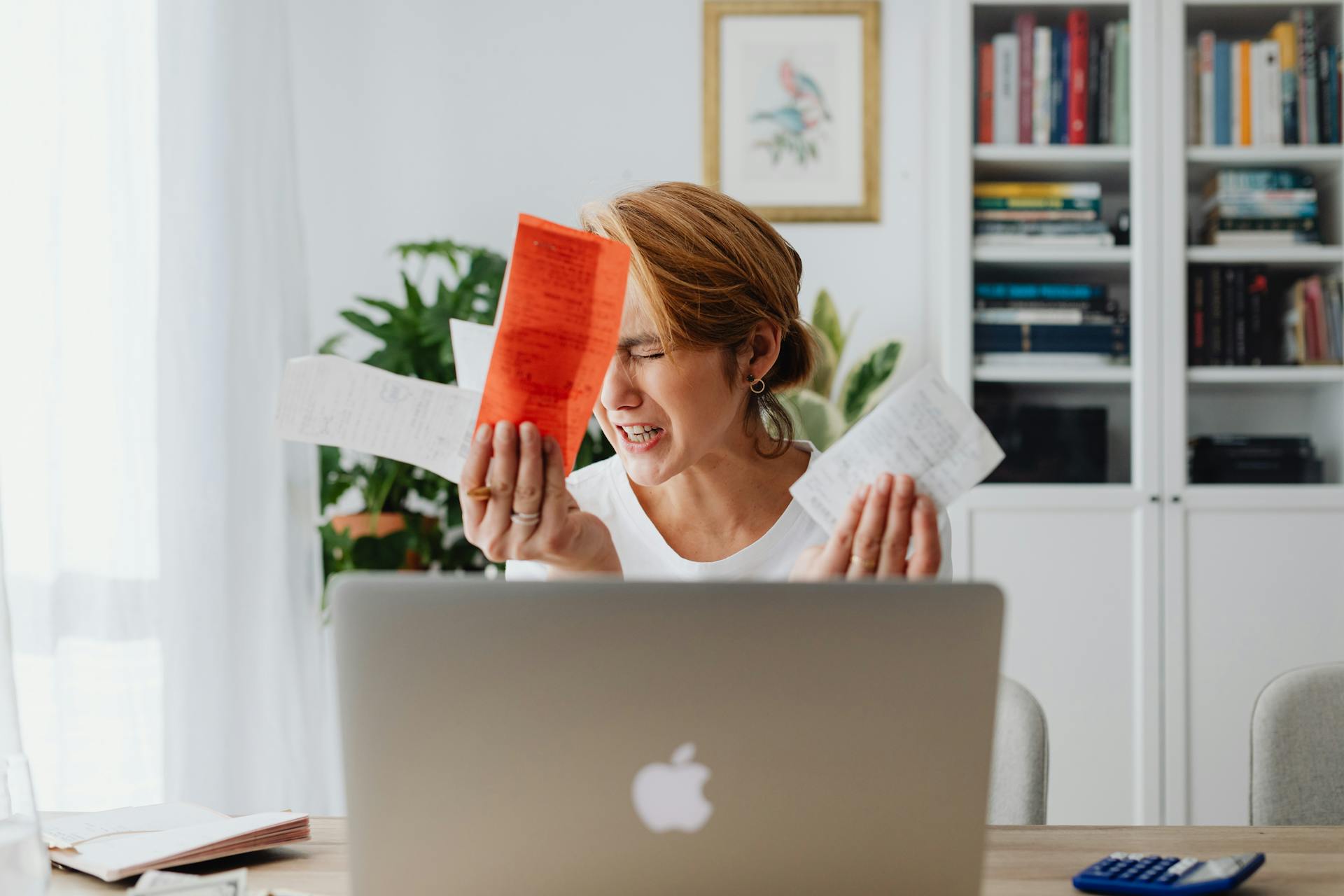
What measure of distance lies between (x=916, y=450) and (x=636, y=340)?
50 centimetres

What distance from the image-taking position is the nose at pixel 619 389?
1.35m

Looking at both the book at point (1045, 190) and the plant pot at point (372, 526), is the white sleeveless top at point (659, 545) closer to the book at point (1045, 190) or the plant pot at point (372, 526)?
the plant pot at point (372, 526)

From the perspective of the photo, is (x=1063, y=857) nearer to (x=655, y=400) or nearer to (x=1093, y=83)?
(x=655, y=400)

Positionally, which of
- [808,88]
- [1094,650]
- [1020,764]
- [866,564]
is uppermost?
[808,88]

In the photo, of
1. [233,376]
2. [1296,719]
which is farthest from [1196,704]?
[233,376]

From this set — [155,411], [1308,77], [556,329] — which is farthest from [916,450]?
[1308,77]

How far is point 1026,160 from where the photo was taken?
2.49 m

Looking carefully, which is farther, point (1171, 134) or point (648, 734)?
point (1171, 134)

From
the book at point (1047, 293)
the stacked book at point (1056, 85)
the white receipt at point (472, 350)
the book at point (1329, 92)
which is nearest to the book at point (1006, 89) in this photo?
the stacked book at point (1056, 85)

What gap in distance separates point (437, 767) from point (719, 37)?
2.42 m

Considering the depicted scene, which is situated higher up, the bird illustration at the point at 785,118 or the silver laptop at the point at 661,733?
the bird illustration at the point at 785,118

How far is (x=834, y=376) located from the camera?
2.57 meters

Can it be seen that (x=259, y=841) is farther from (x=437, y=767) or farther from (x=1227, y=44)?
(x=1227, y=44)

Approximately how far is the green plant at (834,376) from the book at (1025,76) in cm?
57
